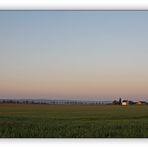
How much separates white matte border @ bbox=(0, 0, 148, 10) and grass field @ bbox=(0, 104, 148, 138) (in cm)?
80

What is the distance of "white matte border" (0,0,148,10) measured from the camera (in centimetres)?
731

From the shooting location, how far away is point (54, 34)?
750 cm

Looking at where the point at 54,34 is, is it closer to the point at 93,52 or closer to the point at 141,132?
the point at 93,52

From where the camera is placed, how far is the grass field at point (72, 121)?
7422 millimetres

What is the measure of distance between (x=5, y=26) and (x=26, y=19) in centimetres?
18

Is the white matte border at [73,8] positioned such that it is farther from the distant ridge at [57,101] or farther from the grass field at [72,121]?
the distant ridge at [57,101]

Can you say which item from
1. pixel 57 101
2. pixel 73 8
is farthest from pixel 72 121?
pixel 73 8

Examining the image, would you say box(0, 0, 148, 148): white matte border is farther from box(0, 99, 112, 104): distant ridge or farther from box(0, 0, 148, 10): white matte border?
box(0, 99, 112, 104): distant ridge

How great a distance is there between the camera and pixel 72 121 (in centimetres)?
748
